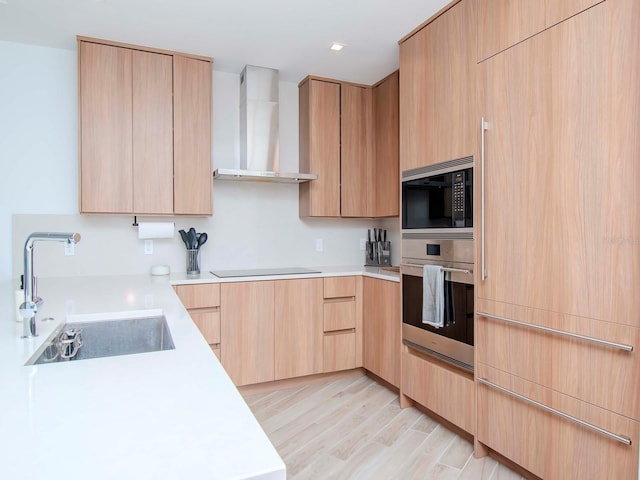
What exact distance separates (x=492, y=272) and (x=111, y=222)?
2660 mm

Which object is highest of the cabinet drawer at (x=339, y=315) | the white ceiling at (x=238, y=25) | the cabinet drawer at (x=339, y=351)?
the white ceiling at (x=238, y=25)

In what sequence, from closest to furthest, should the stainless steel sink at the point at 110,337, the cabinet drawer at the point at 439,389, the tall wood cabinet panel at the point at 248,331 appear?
1. the stainless steel sink at the point at 110,337
2. the cabinet drawer at the point at 439,389
3. the tall wood cabinet panel at the point at 248,331

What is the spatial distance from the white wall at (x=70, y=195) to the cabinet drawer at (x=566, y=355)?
2.05 m

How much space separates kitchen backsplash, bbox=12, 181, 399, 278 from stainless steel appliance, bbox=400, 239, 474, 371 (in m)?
1.09

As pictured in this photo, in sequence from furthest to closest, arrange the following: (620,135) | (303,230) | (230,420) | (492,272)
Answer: (303,230) < (492,272) < (620,135) < (230,420)

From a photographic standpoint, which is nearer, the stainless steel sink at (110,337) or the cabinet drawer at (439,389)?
the stainless steel sink at (110,337)

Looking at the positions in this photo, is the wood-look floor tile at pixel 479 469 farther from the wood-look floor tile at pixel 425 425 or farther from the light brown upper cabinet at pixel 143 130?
the light brown upper cabinet at pixel 143 130

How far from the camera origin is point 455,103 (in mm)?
2229

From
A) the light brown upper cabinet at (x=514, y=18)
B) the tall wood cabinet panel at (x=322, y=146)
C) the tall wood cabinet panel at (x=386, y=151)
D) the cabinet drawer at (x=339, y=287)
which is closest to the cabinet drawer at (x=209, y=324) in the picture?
the cabinet drawer at (x=339, y=287)

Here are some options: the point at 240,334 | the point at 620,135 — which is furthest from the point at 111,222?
the point at 620,135

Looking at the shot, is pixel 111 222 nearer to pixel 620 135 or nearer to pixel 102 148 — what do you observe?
pixel 102 148

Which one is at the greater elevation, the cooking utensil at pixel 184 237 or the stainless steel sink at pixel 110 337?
the cooking utensil at pixel 184 237

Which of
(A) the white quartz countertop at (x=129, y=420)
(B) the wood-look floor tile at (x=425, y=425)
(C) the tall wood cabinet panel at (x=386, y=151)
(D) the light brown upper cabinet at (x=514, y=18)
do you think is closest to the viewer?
(A) the white quartz countertop at (x=129, y=420)

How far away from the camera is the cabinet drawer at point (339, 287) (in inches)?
124
